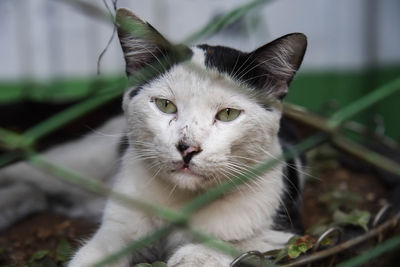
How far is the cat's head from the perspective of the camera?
117cm

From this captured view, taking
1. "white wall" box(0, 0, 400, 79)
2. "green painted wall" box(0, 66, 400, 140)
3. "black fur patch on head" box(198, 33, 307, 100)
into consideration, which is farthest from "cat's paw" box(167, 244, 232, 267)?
"green painted wall" box(0, 66, 400, 140)

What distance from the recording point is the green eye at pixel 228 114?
1240 mm

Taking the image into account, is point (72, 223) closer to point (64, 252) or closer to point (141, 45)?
point (64, 252)

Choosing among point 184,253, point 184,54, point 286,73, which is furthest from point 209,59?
point 184,253

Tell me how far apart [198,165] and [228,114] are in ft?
0.61

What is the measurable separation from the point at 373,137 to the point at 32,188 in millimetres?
1763

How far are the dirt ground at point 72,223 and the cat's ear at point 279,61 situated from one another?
50 cm

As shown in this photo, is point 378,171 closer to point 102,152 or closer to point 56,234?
point 102,152

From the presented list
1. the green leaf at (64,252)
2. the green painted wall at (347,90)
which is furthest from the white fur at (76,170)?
the green painted wall at (347,90)

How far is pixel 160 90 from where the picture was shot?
131cm

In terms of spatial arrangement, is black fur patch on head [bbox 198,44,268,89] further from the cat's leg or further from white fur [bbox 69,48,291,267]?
the cat's leg

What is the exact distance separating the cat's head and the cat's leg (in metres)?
0.16

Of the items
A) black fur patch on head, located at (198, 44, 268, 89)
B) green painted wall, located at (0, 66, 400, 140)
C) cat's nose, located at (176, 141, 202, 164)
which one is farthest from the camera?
green painted wall, located at (0, 66, 400, 140)

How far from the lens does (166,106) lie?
1293 mm
